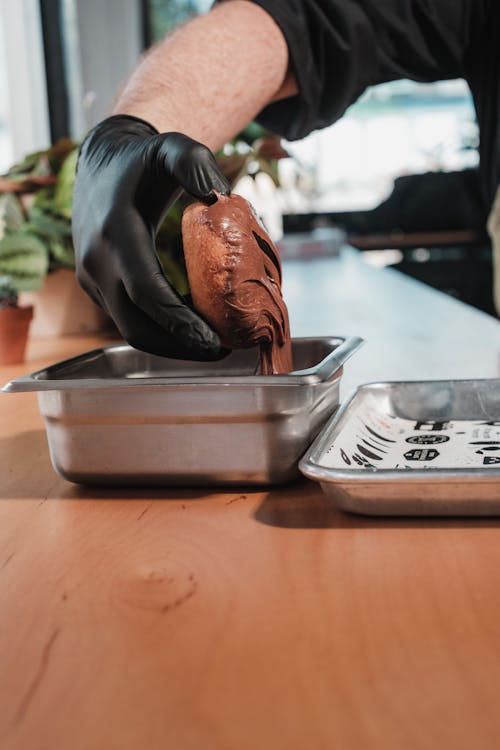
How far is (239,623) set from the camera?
48 centimetres

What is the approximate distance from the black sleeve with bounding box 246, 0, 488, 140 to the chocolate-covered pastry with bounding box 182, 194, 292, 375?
58 cm

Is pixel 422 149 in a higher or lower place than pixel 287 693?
Result: lower

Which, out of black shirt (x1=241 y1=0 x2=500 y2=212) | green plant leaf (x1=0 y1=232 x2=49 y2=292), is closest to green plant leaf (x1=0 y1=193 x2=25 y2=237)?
green plant leaf (x1=0 y1=232 x2=49 y2=292)

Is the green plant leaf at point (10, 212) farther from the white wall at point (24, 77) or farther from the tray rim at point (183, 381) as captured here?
the white wall at point (24, 77)

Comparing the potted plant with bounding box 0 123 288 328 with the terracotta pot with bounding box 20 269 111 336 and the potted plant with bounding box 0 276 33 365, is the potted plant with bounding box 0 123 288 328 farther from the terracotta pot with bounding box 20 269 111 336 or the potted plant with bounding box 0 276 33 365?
the potted plant with bounding box 0 276 33 365

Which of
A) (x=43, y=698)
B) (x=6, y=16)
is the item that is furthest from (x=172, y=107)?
(x=6, y=16)

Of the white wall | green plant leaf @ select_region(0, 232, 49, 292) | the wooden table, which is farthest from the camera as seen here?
the white wall

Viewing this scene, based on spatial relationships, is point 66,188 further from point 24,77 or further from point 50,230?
point 24,77

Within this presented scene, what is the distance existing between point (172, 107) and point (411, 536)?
65 centimetres

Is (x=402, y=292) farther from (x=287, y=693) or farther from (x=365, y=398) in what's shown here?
(x=287, y=693)

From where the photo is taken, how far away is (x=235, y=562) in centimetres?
57

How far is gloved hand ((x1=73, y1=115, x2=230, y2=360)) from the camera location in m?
0.73

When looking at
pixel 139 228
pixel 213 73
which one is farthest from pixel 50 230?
pixel 139 228

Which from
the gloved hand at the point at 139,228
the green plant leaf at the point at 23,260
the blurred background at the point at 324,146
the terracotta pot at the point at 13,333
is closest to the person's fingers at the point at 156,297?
the gloved hand at the point at 139,228
